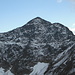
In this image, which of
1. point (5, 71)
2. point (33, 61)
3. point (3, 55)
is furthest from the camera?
point (3, 55)

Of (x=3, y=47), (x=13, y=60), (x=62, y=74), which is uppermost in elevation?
(x=3, y=47)

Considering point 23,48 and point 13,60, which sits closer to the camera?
point 13,60

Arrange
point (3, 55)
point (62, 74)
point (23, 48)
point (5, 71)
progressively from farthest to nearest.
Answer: point (23, 48) < point (3, 55) < point (5, 71) < point (62, 74)

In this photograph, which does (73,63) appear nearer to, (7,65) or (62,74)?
(62,74)

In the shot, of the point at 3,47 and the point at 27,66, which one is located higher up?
the point at 3,47

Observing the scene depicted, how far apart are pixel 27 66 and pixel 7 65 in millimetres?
21031

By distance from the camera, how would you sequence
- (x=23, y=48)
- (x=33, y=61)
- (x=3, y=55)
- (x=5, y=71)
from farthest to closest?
(x=23, y=48) < (x=3, y=55) < (x=33, y=61) < (x=5, y=71)

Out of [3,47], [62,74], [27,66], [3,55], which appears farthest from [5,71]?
[62,74]

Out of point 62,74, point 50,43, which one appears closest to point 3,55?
point 50,43

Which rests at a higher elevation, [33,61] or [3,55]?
[3,55]

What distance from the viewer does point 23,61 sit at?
168 m

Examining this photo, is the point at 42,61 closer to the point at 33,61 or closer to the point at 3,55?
the point at 33,61

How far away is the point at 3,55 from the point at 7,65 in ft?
55.7

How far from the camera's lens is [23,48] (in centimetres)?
19075
